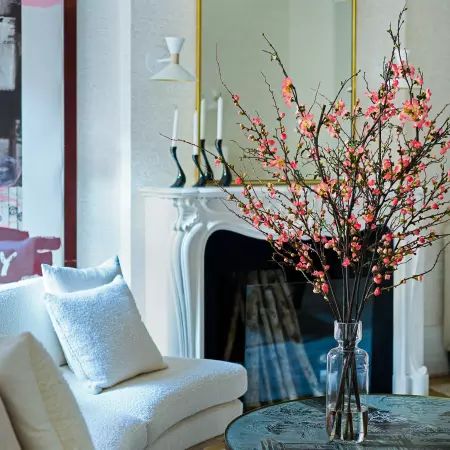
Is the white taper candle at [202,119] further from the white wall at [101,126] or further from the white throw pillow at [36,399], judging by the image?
the white throw pillow at [36,399]

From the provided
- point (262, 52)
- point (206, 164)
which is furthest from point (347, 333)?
point (262, 52)

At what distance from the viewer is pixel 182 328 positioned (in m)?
4.46

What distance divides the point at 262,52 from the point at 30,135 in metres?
1.26

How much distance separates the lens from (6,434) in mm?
2117

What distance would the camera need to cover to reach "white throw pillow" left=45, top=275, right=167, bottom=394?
3.58m

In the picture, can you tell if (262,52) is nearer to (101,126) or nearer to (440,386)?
(101,126)

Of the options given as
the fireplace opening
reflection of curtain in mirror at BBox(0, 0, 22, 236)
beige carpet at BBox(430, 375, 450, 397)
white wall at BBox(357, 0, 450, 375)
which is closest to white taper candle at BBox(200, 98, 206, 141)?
the fireplace opening

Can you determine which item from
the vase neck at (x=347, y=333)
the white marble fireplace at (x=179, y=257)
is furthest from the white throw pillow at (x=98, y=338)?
the vase neck at (x=347, y=333)

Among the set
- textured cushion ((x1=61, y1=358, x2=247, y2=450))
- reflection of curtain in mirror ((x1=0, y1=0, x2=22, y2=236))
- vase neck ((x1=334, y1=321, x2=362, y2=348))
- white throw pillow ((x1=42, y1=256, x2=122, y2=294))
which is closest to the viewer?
vase neck ((x1=334, y1=321, x2=362, y2=348))

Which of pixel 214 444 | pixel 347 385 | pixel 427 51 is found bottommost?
pixel 214 444

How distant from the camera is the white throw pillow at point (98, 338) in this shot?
3.58 meters

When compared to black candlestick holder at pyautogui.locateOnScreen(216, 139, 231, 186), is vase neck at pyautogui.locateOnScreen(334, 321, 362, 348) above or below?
below

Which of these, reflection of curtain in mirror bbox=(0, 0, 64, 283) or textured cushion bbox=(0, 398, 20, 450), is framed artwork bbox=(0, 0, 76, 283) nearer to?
reflection of curtain in mirror bbox=(0, 0, 64, 283)

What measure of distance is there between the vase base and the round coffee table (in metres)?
0.03
